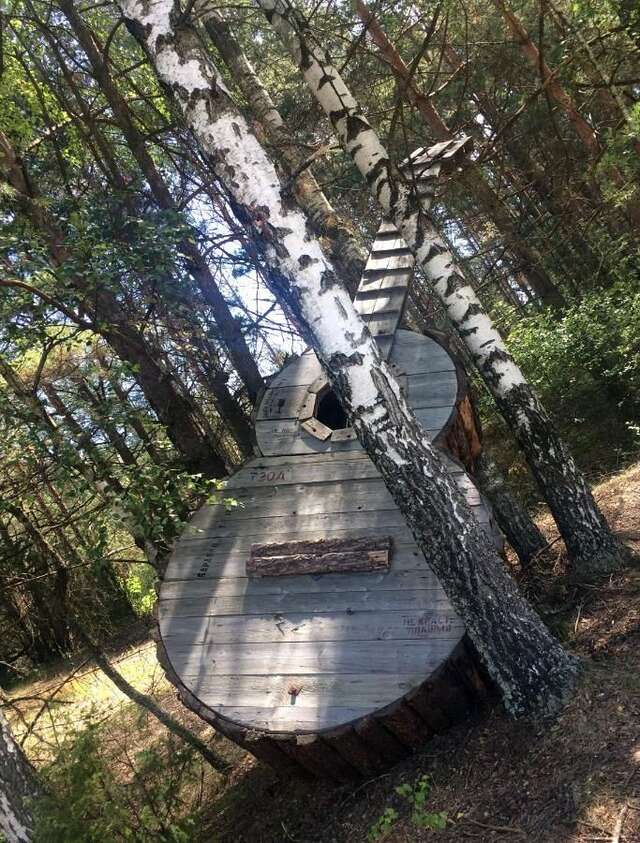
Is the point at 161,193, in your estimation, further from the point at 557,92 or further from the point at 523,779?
the point at 523,779

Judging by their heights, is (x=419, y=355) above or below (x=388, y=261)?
below

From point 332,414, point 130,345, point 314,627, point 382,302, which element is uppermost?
point 130,345

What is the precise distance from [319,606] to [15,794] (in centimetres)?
219

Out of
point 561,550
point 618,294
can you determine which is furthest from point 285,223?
point 618,294

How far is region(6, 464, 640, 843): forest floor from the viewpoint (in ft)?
9.60

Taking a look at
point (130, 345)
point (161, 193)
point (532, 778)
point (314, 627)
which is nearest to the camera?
point (532, 778)

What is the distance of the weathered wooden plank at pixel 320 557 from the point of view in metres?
3.93

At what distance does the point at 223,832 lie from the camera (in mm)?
4234

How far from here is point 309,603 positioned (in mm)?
3943

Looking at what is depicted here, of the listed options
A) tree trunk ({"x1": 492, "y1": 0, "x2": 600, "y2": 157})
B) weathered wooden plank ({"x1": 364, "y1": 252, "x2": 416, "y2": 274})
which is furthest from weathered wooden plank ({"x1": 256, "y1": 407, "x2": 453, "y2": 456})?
tree trunk ({"x1": 492, "y1": 0, "x2": 600, "y2": 157})

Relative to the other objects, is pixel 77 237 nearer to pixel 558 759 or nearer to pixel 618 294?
pixel 558 759

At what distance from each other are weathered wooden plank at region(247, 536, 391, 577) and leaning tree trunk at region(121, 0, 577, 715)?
595 millimetres

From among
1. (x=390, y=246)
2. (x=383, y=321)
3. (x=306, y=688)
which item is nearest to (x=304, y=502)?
(x=306, y=688)

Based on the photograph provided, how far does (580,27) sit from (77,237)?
5689 millimetres
